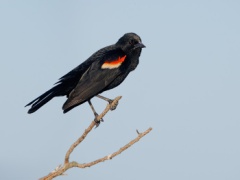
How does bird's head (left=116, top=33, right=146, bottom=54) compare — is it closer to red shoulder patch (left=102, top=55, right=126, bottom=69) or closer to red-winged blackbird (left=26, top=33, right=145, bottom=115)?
red-winged blackbird (left=26, top=33, right=145, bottom=115)

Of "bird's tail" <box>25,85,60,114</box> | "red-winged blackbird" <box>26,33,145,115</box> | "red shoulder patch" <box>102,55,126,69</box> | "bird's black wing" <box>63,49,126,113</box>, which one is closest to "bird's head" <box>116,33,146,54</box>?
"red-winged blackbird" <box>26,33,145,115</box>

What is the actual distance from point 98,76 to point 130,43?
43.1 inches

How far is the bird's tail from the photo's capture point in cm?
624

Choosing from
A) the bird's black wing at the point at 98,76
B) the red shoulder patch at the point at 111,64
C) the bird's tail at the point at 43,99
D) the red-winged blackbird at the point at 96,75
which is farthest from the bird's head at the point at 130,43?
the bird's tail at the point at 43,99

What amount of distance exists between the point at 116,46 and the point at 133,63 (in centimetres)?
49

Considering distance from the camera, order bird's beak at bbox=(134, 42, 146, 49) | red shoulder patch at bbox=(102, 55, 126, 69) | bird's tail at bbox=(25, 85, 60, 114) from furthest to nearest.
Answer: bird's beak at bbox=(134, 42, 146, 49) → red shoulder patch at bbox=(102, 55, 126, 69) → bird's tail at bbox=(25, 85, 60, 114)

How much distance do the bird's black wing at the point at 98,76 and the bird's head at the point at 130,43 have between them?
1.04 ft

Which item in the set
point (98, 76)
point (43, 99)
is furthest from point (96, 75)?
point (43, 99)

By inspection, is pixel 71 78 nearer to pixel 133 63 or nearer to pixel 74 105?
pixel 74 105

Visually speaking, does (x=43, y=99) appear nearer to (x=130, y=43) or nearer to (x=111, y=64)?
(x=111, y=64)

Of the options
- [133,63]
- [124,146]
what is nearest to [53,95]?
[133,63]

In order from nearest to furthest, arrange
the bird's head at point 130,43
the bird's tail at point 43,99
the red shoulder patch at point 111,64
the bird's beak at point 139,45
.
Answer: the bird's tail at point 43,99 → the red shoulder patch at point 111,64 → the bird's beak at point 139,45 → the bird's head at point 130,43

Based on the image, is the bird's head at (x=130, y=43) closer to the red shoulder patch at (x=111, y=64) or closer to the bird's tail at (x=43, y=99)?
the red shoulder patch at (x=111, y=64)

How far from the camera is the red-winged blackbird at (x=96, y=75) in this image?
20.9 ft
